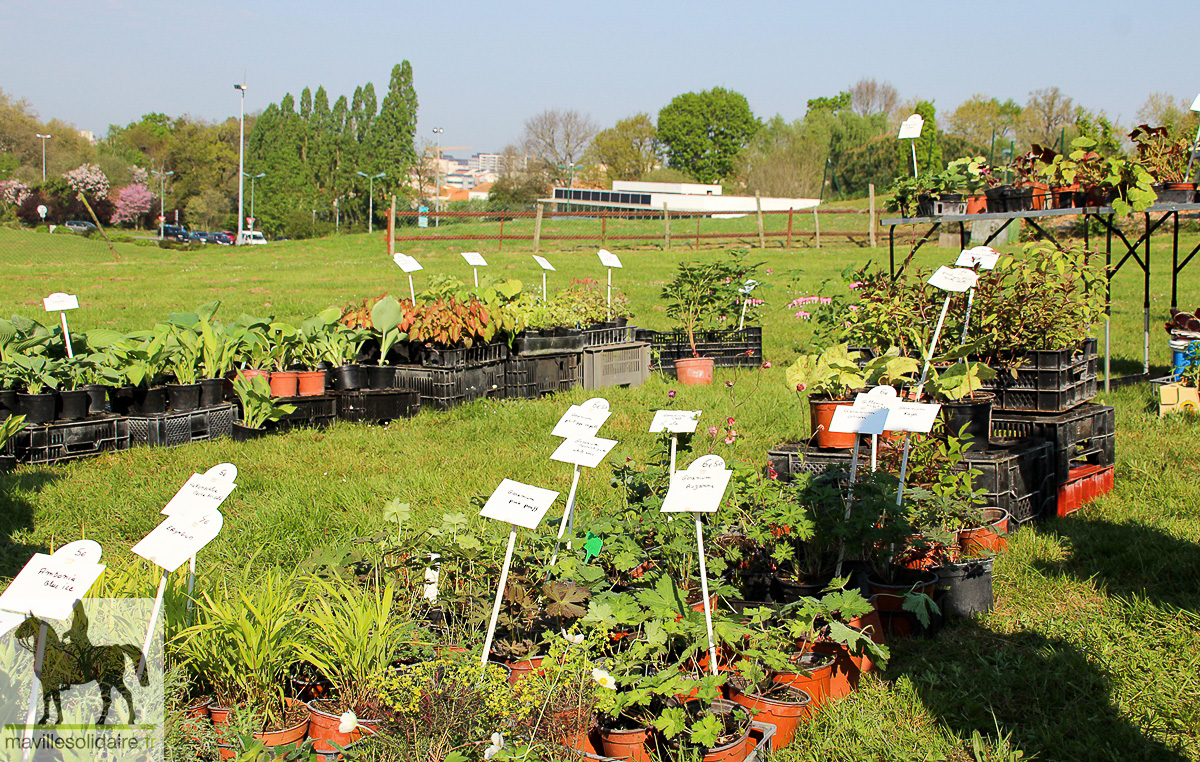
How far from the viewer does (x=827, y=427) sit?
412 cm

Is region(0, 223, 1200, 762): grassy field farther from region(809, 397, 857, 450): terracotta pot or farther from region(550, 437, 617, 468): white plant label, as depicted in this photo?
region(550, 437, 617, 468): white plant label

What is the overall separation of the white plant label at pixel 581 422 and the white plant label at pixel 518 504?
354 mm

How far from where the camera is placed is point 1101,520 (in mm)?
4387

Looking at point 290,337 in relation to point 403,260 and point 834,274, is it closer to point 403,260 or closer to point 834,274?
point 403,260

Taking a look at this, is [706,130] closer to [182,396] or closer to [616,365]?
[616,365]

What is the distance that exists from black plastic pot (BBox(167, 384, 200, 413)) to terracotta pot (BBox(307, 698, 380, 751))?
160 inches

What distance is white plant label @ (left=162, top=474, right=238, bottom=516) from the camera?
229cm

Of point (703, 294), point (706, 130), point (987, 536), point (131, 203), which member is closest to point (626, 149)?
point (706, 130)

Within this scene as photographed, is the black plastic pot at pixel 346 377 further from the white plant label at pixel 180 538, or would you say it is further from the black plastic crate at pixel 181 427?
the white plant label at pixel 180 538

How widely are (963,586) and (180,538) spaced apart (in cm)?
266

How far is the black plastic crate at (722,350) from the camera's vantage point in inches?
343

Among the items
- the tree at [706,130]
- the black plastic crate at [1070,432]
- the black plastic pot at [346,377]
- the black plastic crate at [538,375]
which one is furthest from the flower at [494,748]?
the tree at [706,130]

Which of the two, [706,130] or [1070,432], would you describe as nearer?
[1070,432]

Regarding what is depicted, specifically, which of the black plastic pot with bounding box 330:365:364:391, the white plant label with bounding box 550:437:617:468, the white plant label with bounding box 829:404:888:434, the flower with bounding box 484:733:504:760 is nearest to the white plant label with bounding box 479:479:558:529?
the white plant label with bounding box 550:437:617:468
